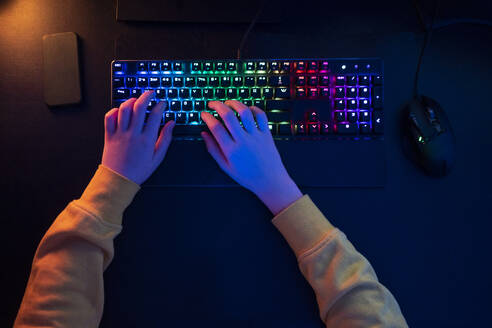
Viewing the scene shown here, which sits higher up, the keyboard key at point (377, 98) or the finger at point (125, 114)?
the keyboard key at point (377, 98)

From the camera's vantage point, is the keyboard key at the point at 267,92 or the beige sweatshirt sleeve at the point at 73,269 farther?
the keyboard key at the point at 267,92

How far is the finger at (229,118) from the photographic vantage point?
2.32 feet

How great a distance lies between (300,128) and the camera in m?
0.75

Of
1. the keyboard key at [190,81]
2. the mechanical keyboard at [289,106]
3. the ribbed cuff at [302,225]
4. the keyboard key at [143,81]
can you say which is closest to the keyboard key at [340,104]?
the mechanical keyboard at [289,106]

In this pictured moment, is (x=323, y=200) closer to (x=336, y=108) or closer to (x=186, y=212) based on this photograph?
(x=336, y=108)

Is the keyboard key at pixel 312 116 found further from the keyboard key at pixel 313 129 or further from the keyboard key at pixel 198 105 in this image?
the keyboard key at pixel 198 105

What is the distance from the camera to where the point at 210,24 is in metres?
0.81

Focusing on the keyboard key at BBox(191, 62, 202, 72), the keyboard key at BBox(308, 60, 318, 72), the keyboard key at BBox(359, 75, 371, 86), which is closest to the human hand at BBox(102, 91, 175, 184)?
the keyboard key at BBox(191, 62, 202, 72)

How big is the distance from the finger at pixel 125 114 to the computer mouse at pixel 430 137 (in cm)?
62

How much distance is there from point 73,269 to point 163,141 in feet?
1.00

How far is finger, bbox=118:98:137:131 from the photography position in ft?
2.36

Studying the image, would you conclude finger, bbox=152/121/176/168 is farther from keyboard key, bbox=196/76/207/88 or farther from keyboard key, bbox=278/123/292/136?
keyboard key, bbox=278/123/292/136

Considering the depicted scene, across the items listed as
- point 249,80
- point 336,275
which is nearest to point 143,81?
point 249,80

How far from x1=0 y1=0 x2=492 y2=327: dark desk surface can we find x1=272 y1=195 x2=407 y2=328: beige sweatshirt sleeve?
9cm
